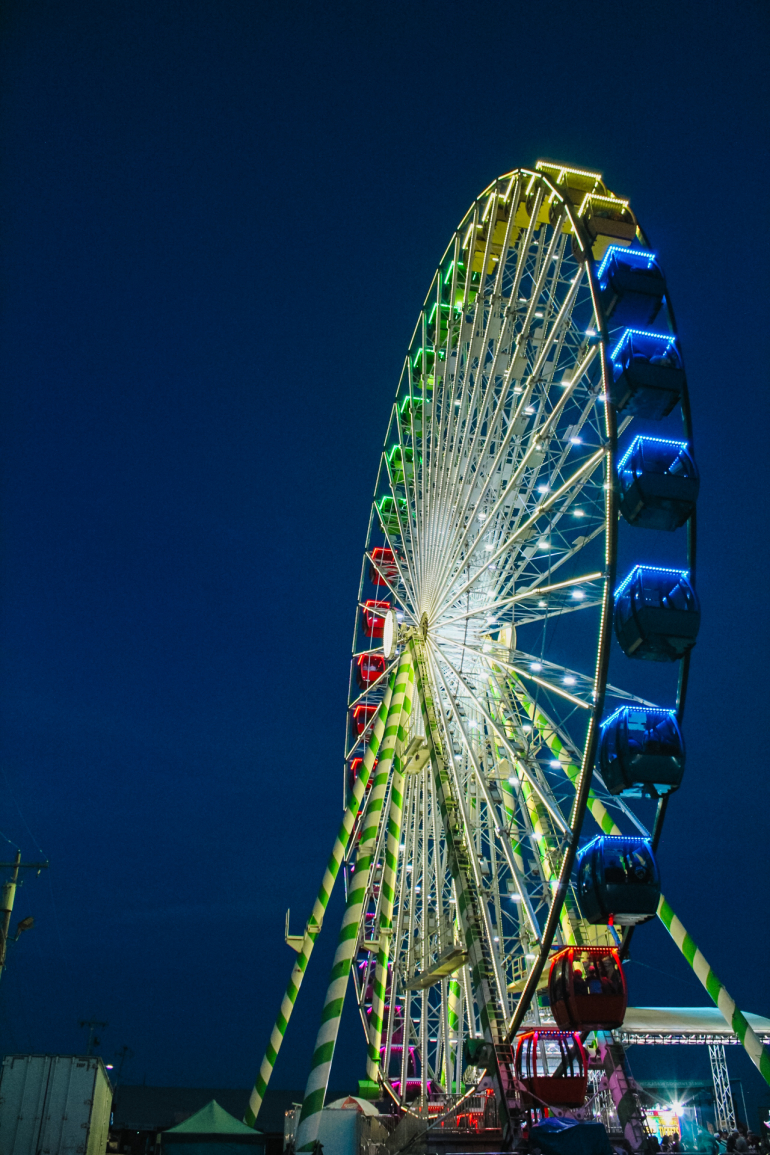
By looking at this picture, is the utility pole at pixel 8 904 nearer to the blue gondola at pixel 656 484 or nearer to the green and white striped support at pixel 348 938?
A: the green and white striped support at pixel 348 938

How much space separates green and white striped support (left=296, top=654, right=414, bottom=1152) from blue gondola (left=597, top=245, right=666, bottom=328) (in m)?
8.55

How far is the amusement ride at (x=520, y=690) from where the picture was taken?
13.3 m

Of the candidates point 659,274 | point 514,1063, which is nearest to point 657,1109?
point 514,1063

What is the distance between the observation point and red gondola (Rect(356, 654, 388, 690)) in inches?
998

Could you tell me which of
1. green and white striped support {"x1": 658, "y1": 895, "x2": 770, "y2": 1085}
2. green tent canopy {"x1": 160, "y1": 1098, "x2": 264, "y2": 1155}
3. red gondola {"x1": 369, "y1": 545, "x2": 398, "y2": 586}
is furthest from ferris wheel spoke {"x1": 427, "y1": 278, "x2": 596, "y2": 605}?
green tent canopy {"x1": 160, "y1": 1098, "x2": 264, "y2": 1155}

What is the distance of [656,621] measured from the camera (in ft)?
43.7

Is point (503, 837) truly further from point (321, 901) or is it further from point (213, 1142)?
point (213, 1142)

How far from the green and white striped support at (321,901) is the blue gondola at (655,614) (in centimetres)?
659

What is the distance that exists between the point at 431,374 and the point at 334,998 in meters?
14.7

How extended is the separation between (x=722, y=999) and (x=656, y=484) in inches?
368

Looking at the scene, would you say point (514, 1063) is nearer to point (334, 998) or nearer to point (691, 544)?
point (334, 998)

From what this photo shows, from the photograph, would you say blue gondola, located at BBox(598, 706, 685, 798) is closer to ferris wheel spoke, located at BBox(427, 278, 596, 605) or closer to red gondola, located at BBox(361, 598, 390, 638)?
ferris wheel spoke, located at BBox(427, 278, 596, 605)

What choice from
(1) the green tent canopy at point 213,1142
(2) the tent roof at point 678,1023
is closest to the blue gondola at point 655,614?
(1) the green tent canopy at point 213,1142

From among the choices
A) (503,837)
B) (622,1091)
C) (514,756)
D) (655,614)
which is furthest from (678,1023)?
(655,614)
